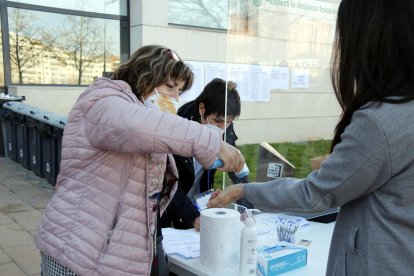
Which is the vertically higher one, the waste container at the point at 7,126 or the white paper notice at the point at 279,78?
the white paper notice at the point at 279,78

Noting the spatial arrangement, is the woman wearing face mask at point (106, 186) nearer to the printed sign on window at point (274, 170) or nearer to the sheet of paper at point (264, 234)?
the sheet of paper at point (264, 234)

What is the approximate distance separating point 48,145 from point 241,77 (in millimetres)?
4131

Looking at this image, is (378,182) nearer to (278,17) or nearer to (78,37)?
(278,17)

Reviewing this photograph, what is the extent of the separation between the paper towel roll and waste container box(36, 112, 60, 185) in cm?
461

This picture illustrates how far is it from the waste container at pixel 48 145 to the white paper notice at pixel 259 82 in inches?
144

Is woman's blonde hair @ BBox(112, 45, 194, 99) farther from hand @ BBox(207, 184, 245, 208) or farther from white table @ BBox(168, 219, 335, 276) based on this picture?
white table @ BBox(168, 219, 335, 276)

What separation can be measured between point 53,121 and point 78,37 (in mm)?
3408

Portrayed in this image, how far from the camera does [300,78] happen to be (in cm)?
339

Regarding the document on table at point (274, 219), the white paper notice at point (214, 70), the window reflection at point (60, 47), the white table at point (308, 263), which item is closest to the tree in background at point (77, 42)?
the window reflection at point (60, 47)

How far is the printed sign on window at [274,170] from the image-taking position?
3316mm

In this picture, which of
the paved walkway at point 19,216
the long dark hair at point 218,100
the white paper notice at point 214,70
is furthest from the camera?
the white paper notice at point 214,70

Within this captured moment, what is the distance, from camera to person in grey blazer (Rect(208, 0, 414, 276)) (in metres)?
1.09

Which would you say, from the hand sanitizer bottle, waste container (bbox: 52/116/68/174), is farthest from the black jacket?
waste container (bbox: 52/116/68/174)

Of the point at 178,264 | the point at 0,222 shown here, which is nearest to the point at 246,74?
the point at 178,264
